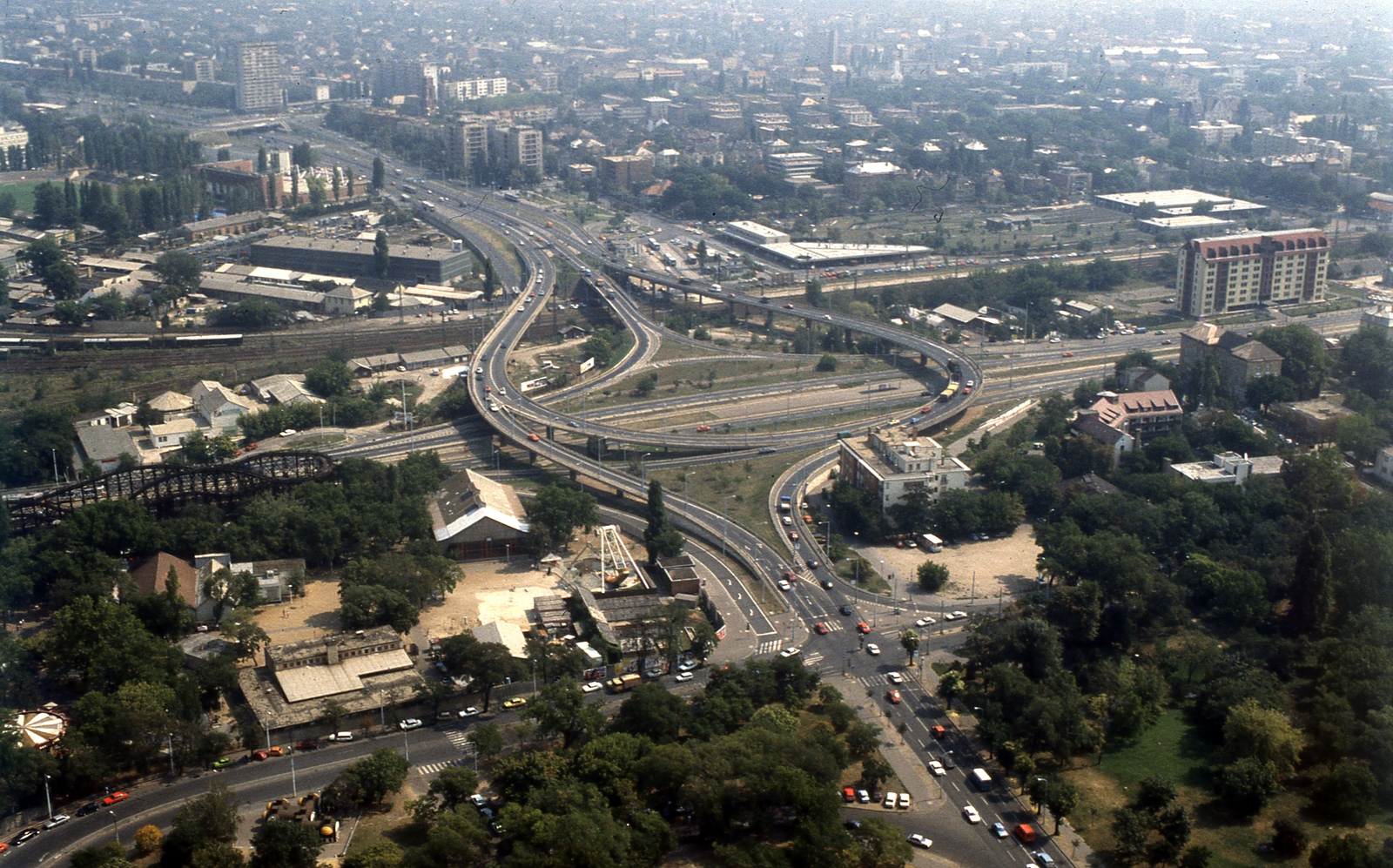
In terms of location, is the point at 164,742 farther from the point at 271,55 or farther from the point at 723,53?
the point at 723,53

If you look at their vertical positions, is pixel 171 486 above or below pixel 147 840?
above

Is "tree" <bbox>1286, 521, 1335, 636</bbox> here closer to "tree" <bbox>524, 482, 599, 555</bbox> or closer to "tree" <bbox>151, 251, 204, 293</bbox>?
"tree" <bbox>524, 482, 599, 555</bbox>

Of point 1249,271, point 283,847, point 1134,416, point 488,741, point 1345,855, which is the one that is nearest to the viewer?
point 1345,855

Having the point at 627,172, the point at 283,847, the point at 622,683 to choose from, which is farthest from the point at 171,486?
the point at 627,172

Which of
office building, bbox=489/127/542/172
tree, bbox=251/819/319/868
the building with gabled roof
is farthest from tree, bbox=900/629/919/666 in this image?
office building, bbox=489/127/542/172

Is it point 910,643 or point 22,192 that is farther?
point 22,192

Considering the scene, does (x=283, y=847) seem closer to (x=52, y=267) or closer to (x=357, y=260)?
Result: (x=52, y=267)

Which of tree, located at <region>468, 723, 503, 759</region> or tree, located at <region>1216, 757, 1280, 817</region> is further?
tree, located at <region>468, 723, 503, 759</region>

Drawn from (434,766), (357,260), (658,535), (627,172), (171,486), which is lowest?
(434,766)
